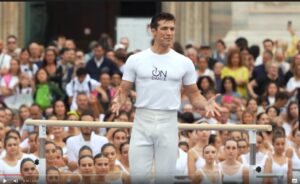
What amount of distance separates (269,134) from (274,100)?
2.18m

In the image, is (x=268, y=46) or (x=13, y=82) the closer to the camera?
(x=13, y=82)

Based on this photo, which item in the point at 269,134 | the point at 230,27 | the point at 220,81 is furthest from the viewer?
the point at 230,27

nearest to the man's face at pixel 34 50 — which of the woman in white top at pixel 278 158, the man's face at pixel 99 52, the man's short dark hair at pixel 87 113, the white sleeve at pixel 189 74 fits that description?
the man's face at pixel 99 52

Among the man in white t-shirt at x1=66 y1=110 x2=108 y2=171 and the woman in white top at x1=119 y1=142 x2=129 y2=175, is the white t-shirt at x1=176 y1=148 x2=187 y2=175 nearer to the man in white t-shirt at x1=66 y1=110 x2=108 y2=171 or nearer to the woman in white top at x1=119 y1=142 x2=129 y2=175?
the woman in white top at x1=119 y1=142 x2=129 y2=175

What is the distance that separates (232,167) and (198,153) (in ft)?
3.04

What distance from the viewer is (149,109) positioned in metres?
12.3

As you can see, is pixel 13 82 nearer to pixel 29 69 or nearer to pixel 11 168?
pixel 29 69

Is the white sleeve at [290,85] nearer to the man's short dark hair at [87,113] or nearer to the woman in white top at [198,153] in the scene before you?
the woman in white top at [198,153]

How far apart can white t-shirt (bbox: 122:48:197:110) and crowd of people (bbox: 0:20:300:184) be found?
1116 mm

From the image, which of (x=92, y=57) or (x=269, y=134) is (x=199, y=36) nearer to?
(x=92, y=57)

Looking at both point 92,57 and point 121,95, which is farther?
point 92,57

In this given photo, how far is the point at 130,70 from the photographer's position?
12.3 m

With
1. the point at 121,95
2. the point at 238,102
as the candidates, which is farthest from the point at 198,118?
the point at 121,95

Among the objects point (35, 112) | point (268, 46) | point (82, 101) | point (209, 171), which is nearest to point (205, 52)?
point (268, 46)
